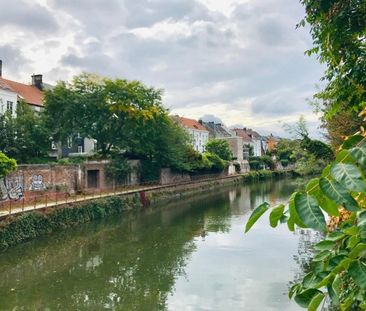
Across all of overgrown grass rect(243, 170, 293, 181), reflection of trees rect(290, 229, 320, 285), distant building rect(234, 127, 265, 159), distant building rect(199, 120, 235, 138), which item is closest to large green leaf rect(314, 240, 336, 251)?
reflection of trees rect(290, 229, 320, 285)

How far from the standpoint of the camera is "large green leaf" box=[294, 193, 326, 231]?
1.40 metres

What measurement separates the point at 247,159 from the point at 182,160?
3996cm

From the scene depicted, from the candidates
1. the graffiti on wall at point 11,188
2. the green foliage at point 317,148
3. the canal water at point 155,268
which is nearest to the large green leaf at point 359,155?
the canal water at point 155,268

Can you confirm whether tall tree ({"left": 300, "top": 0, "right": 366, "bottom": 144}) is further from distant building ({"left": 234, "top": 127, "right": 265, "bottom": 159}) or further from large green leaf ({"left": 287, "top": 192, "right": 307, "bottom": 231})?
distant building ({"left": 234, "top": 127, "right": 265, "bottom": 159})

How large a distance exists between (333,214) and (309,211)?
149 mm

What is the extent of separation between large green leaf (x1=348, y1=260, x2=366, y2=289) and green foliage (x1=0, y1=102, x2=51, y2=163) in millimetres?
32462

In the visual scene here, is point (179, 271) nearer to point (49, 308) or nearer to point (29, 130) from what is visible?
point (49, 308)

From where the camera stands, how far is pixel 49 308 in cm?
1120

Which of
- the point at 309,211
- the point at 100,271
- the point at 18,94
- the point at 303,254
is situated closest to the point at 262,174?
the point at 18,94

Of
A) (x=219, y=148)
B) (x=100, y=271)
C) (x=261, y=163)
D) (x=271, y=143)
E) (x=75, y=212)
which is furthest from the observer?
(x=271, y=143)

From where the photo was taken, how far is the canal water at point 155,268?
37.9ft

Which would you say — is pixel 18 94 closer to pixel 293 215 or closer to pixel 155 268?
pixel 155 268

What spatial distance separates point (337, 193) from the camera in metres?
1.41

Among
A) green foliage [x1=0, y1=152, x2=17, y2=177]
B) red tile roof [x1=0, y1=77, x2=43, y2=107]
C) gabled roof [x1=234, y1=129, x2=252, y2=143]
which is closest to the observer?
green foliage [x1=0, y1=152, x2=17, y2=177]
